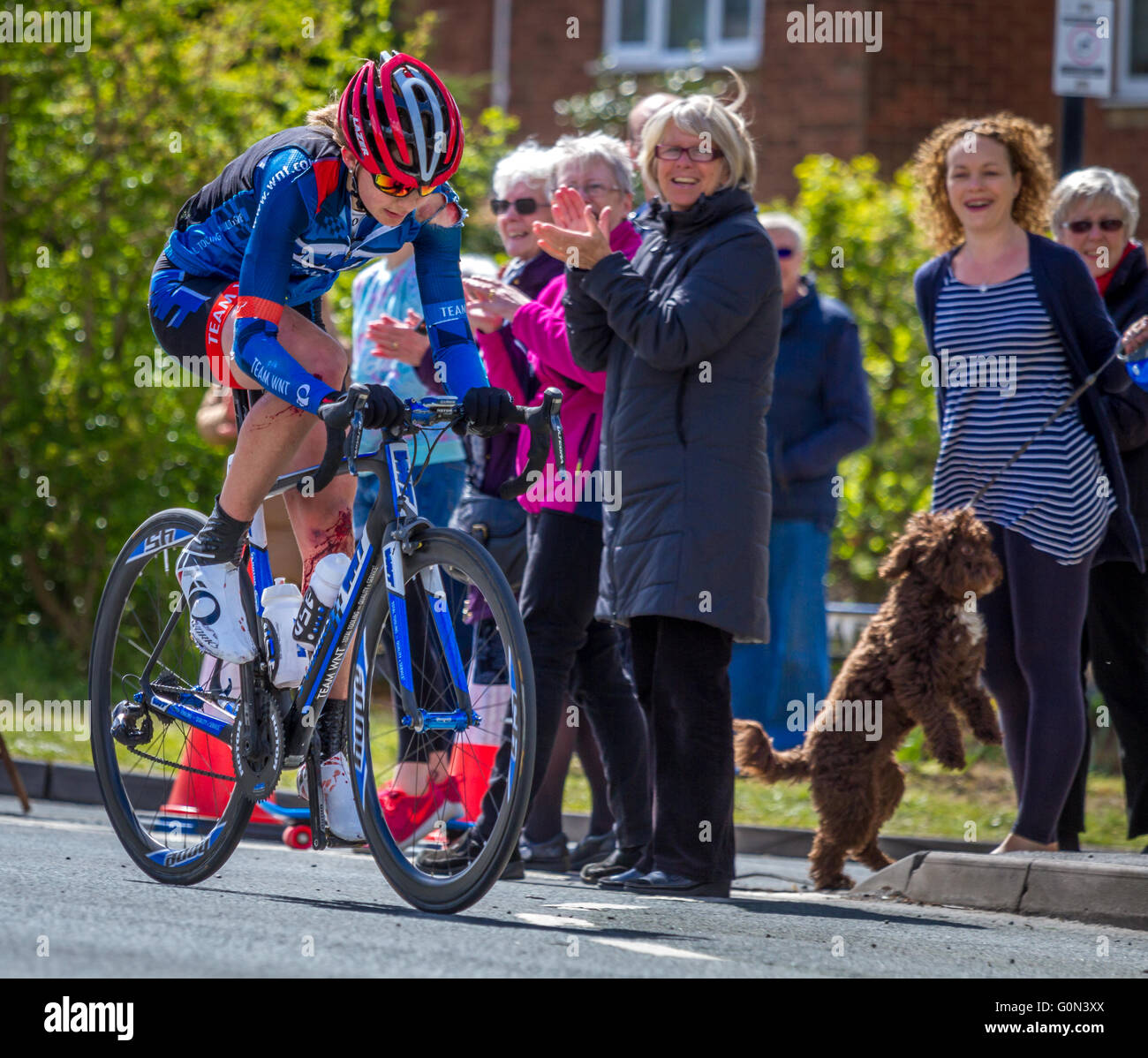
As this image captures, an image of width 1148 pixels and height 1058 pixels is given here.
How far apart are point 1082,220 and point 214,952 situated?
471cm

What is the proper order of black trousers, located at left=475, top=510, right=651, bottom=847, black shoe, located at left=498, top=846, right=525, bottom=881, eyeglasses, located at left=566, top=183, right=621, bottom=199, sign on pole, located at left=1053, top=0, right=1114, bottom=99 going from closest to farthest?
1. black shoe, located at left=498, top=846, right=525, bottom=881
2. black trousers, located at left=475, top=510, right=651, bottom=847
3. eyeglasses, located at left=566, top=183, right=621, bottom=199
4. sign on pole, located at left=1053, top=0, right=1114, bottom=99

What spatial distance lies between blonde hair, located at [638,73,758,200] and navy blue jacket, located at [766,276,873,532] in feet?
7.01

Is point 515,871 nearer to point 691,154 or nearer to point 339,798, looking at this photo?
point 339,798

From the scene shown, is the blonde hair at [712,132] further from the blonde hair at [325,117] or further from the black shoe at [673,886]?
the black shoe at [673,886]

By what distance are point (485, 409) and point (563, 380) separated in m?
1.91

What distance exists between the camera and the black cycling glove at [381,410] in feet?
14.8

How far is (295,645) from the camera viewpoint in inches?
198

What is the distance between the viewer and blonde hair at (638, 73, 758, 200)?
6.04 meters

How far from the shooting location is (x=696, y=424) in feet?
19.1

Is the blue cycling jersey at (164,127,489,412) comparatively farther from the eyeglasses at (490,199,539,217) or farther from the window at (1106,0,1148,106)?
the window at (1106,0,1148,106)

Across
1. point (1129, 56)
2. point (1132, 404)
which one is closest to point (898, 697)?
point (1132, 404)

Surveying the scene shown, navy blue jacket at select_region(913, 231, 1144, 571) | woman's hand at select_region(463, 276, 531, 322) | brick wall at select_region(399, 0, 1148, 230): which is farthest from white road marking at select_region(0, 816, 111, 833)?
brick wall at select_region(399, 0, 1148, 230)
